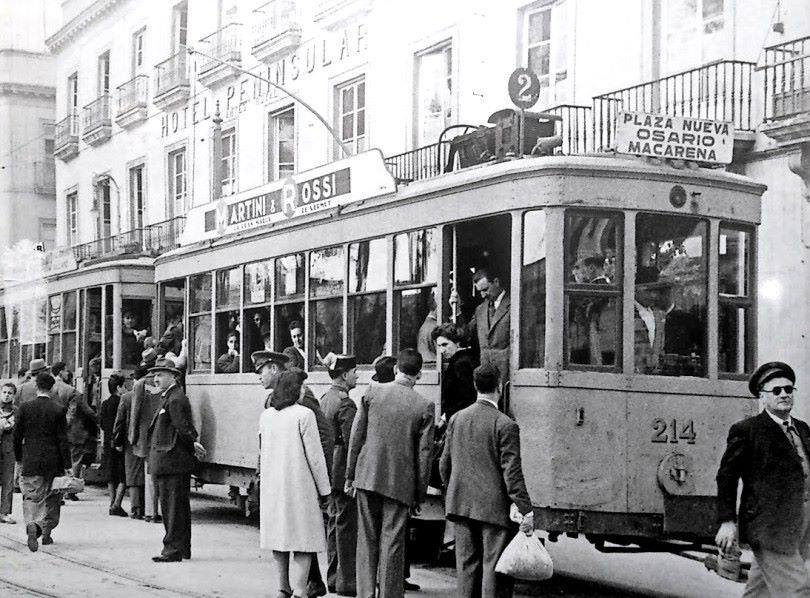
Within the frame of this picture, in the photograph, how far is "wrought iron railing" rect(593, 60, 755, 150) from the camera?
56.4ft

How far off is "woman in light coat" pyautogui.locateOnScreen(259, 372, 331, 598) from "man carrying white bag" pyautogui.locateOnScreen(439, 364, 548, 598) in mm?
1299

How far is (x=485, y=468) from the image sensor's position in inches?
328

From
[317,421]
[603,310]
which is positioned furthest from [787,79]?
[317,421]

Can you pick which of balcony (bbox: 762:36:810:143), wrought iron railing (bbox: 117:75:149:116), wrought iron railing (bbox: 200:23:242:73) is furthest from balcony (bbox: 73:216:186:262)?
balcony (bbox: 762:36:810:143)

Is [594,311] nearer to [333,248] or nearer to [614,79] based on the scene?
[333,248]

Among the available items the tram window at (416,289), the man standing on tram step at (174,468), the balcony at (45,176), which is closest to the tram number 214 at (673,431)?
the tram window at (416,289)

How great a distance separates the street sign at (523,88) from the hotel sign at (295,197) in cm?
126

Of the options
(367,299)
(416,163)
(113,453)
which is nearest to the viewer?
(367,299)

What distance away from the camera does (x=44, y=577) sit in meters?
11.1

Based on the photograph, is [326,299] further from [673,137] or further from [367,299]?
[673,137]

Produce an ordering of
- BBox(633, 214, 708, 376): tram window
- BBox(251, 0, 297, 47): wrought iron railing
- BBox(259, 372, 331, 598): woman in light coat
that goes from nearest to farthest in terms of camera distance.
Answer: BBox(259, 372, 331, 598): woman in light coat
BBox(633, 214, 708, 376): tram window
BBox(251, 0, 297, 47): wrought iron railing

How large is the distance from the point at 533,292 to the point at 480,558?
2252mm

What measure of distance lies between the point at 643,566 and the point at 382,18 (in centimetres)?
1439

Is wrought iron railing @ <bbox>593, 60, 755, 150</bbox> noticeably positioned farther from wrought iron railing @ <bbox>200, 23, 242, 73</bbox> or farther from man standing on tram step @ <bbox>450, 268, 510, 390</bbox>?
wrought iron railing @ <bbox>200, 23, 242, 73</bbox>
